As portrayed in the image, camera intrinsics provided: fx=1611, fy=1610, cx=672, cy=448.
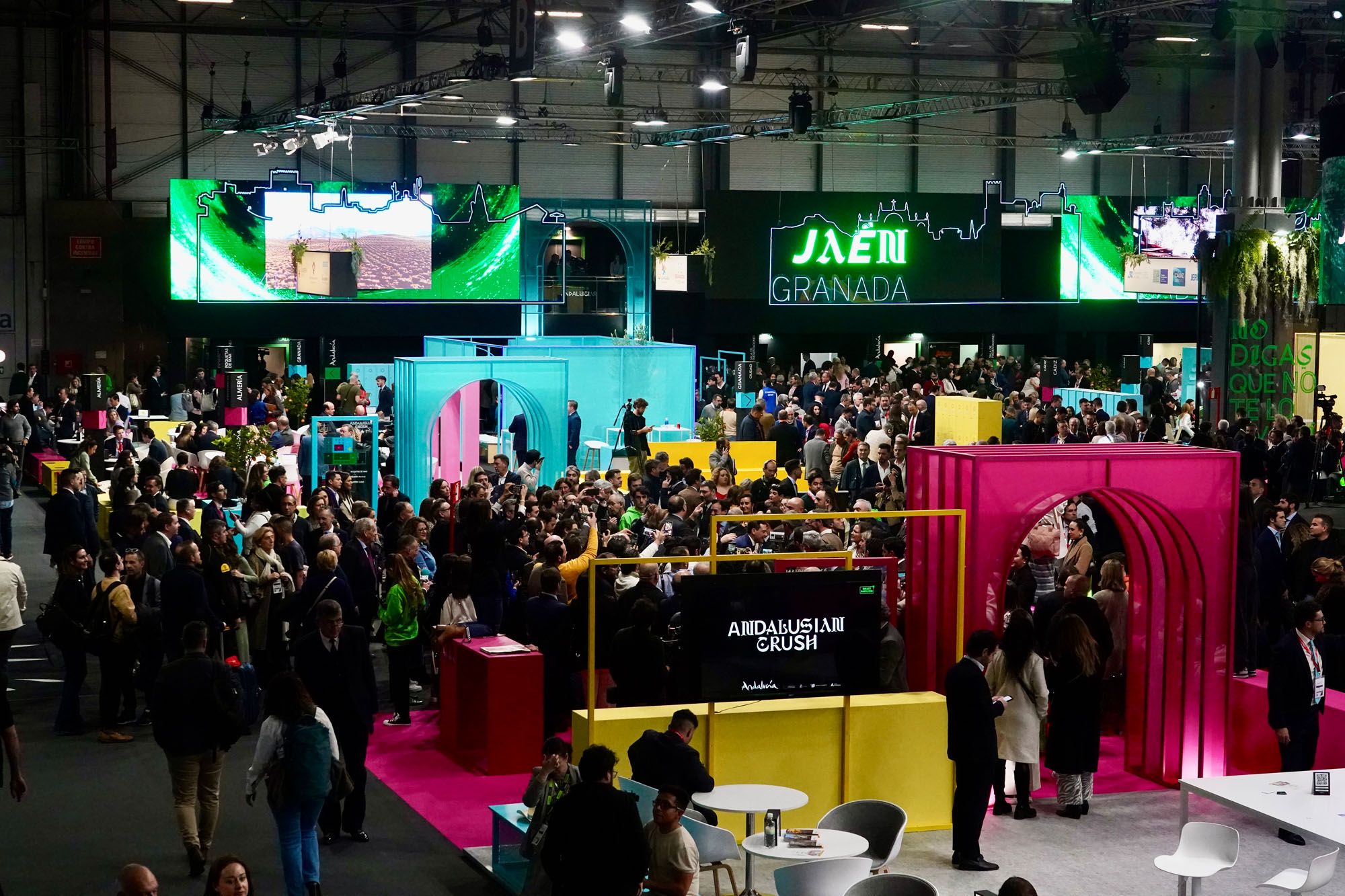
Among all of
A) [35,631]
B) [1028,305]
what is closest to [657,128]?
[1028,305]

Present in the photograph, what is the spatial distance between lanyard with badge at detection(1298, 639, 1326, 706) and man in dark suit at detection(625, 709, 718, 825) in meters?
2.96

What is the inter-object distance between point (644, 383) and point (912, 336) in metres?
11.5

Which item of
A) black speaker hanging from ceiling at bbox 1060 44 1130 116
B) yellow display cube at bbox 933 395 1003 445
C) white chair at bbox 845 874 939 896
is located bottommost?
white chair at bbox 845 874 939 896

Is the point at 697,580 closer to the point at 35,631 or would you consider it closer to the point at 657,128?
the point at 35,631

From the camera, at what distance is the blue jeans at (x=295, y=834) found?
6223 millimetres

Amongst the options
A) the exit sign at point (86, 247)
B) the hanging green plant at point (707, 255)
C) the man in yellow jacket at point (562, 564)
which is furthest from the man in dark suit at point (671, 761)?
the exit sign at point (86, 247)

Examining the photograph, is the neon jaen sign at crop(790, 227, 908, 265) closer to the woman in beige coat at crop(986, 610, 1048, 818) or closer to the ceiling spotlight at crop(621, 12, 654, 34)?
the ceiling spotlight at crop(621, 12, 654, 34)

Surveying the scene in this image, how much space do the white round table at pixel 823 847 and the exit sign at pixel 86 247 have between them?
22.6 metres

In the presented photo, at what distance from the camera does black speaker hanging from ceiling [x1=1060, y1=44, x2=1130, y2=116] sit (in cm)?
1363

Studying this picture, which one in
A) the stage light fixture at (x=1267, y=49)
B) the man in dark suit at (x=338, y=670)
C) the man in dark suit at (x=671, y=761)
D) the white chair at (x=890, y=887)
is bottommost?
the white chair at (x=890, y=887)

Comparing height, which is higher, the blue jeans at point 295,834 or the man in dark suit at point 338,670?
the man in dark suit at point 338,670

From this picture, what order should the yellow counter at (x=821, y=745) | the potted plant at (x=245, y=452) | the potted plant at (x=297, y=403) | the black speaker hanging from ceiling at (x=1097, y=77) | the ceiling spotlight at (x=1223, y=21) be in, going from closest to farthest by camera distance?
the yellow counter at (x=821, y=745) < the ceiling spotlight at (x=1223, y=21) < the black speaker hanging from ceiling at (x=1097, y=77) < the potted plant at (x=245, y=452) < the potted plant at (x=297, y=403)

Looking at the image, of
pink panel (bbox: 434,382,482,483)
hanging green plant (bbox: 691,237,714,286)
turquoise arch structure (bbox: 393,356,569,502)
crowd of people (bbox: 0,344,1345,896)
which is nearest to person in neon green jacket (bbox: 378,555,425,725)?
crowd of people (bbox: 0,344,1345,896)

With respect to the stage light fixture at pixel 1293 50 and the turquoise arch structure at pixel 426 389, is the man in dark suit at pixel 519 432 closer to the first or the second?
the turquoise arch structure at pixel 426 389
